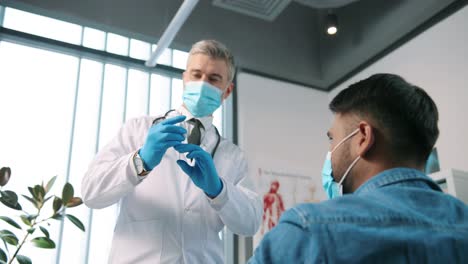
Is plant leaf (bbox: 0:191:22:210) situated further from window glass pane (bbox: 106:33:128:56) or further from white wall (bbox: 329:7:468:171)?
white wall (bbox: 329:7:468:171)

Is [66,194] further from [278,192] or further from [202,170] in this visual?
[278,192]

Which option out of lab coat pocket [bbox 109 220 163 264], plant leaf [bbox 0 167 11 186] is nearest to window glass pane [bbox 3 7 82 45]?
plant leaf [bbox 0 167 11 186]

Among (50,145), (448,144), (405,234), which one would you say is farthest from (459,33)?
(50,145)

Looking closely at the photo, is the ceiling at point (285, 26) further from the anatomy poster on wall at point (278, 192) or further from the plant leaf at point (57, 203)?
the plant leaf at point (57, 203)

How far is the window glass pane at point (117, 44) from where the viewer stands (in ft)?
8.32

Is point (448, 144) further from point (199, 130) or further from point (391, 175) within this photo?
point (391, 175)

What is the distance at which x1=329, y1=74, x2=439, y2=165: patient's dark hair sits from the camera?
81 centimetres

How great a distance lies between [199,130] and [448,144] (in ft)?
4.52

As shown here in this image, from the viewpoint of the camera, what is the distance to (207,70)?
1.59 meters

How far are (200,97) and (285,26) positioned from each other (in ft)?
5.77

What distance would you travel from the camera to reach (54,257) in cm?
203

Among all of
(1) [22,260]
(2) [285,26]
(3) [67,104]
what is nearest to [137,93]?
(3) [67,104]

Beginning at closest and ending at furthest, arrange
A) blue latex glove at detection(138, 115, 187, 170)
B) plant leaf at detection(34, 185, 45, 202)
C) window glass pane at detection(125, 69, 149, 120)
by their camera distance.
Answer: blue latex glove at detection(138, 115, 187, 170)
plant leaf at detection(34, 185, 45, 202)
window glass pane at detection(125, 69, 149, 120)

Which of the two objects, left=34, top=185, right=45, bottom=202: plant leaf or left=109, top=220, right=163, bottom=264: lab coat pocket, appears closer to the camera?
left=109, top=220, right=163, bottom=264: lab coat pocket
